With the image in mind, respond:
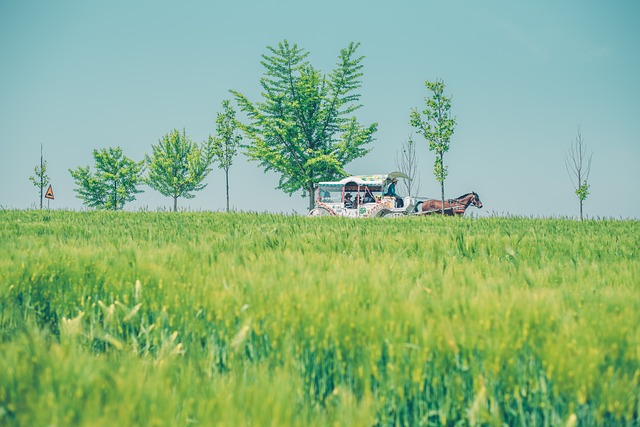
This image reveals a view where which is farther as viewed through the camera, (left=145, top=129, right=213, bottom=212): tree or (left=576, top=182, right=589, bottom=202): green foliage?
(left=145, top=129, right=213, bottom=212): tree

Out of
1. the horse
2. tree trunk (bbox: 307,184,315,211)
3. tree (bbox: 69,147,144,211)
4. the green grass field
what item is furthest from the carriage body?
tree (bbox: 69,147,144,211)

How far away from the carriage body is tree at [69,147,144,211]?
40603mm

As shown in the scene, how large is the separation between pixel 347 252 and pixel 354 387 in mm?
3137

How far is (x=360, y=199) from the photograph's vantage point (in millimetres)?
24031

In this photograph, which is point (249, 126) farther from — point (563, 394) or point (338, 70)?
point (563, 394)

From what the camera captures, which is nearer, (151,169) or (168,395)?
(168,395)

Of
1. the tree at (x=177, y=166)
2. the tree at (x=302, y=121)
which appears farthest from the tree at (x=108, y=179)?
the tree at (x=302, y=121)

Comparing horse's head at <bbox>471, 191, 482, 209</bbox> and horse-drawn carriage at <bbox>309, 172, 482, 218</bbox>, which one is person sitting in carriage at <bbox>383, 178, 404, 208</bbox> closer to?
horse-drawn carriage at <bbox>309, 172, 482, 218</bbox>

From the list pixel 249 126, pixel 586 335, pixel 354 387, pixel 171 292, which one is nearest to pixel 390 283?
pixel 354 387

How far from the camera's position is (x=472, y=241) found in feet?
20.2

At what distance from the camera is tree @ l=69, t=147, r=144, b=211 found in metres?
58.0

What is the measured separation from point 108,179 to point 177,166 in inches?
394

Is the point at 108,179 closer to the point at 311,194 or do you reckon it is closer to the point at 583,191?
the point at 311,194

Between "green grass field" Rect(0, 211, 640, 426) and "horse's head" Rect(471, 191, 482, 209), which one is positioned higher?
"horse's head" Rect(471, 191, 482, 209)
